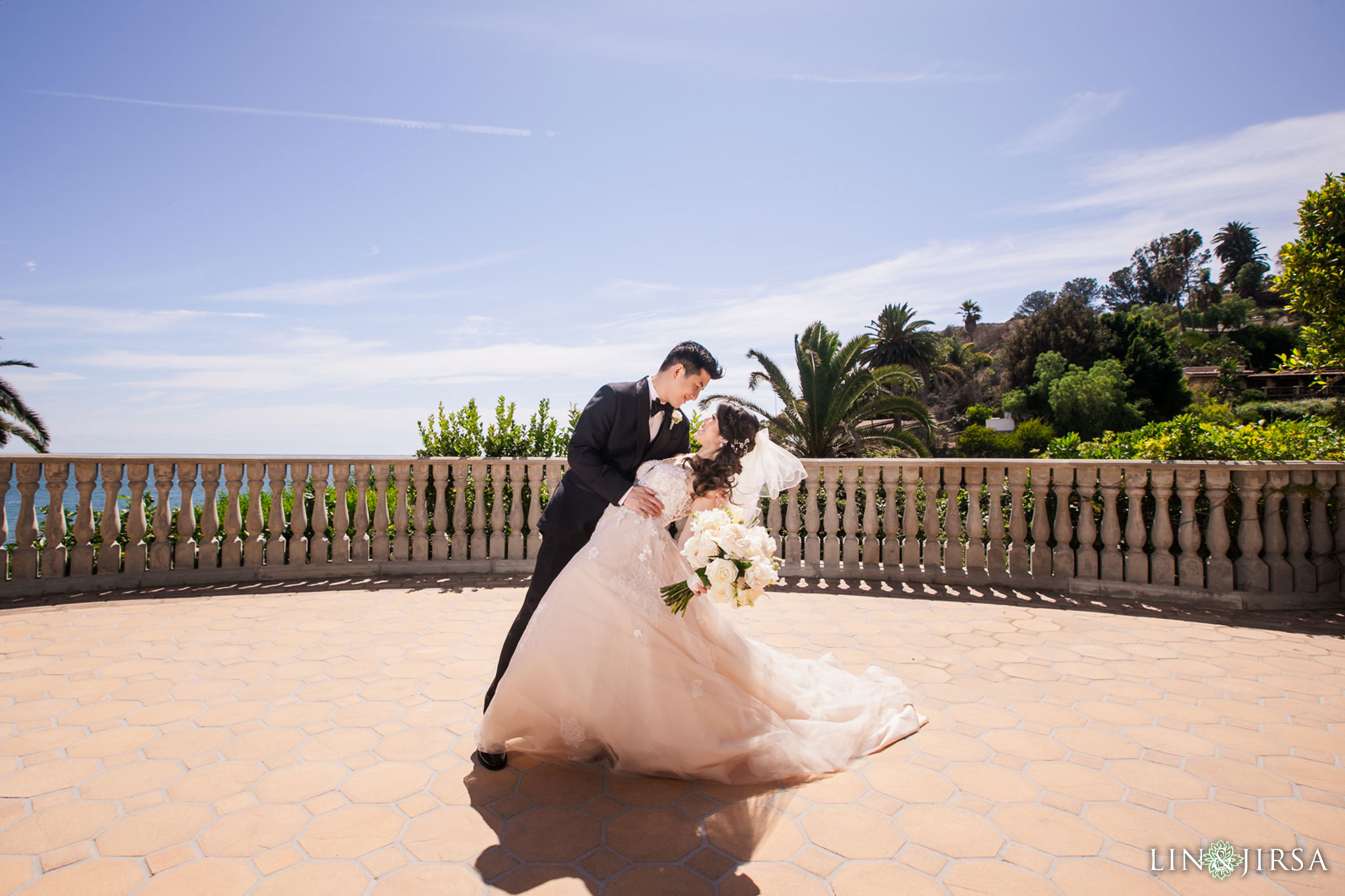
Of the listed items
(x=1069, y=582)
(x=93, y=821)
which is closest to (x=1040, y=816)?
(x=93, y=821)

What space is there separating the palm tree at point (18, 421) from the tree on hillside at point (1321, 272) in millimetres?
24174

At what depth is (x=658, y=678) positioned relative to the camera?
9.43 ft

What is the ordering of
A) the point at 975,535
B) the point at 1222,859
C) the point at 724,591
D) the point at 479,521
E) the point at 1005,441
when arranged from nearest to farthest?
the point at 1222,859
the point at 724,591
the point at 975,535
the point at 479,521
the point at 1005,441

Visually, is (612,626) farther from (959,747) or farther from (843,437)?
(843,437)

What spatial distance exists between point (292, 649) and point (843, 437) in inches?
668

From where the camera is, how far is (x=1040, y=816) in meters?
2.57

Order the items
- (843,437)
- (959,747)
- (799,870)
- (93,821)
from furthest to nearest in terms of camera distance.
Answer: (843,437), (959,747), (93,821), (799,870)

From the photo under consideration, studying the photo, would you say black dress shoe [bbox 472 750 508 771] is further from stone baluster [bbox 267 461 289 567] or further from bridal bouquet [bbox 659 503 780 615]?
stone baluster [bbox 267 461 289 567]

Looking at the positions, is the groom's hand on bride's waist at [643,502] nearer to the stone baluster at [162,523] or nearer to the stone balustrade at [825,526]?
the stone balustrade at [825,526]

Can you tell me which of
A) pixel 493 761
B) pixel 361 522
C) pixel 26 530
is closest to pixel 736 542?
pixel 493 761

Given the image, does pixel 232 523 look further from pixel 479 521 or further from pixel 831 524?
pixel 831 524

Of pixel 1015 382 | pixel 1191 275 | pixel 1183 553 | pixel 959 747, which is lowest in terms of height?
pixel 959 747

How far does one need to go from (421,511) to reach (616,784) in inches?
196

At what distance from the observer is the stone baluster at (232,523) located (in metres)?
6.66
